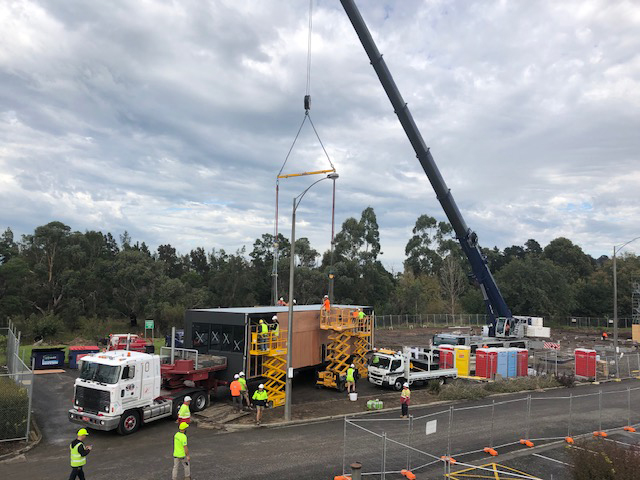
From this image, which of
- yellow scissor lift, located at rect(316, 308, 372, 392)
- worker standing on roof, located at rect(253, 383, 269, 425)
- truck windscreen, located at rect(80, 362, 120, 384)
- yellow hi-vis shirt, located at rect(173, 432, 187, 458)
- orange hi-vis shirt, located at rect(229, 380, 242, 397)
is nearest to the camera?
yellow hi-vis shirt, located at rect(173, 432, 187, 458)

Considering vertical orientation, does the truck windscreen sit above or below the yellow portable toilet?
above

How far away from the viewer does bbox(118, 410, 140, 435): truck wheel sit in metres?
15.9

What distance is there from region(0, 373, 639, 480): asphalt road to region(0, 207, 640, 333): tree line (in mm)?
28588

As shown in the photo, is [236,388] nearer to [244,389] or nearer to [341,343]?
[244,389]

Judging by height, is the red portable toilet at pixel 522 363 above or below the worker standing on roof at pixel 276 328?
below

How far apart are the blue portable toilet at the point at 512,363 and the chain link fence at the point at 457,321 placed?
112ft

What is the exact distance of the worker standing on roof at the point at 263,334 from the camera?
20086mm

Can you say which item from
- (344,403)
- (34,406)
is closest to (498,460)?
(344,403)

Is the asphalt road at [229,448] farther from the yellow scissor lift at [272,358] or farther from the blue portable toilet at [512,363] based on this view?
the blue portable toilet at [512,363]

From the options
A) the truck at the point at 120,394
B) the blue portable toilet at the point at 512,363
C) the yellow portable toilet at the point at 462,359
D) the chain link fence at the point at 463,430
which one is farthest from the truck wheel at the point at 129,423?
the blue portable toilet at the point at 512,363

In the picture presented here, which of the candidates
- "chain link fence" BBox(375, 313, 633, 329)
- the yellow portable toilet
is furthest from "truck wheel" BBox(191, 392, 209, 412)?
"chain link fence" BBox(375, 313, 633, 329)

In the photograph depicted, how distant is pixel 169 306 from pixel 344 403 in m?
39.8

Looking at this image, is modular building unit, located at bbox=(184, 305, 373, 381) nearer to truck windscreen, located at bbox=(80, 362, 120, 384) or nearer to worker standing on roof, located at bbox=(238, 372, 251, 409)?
worker standing on roof, located at bbox=(238, 372, 251, 409)

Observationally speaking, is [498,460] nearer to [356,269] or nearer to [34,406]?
[34,406]
